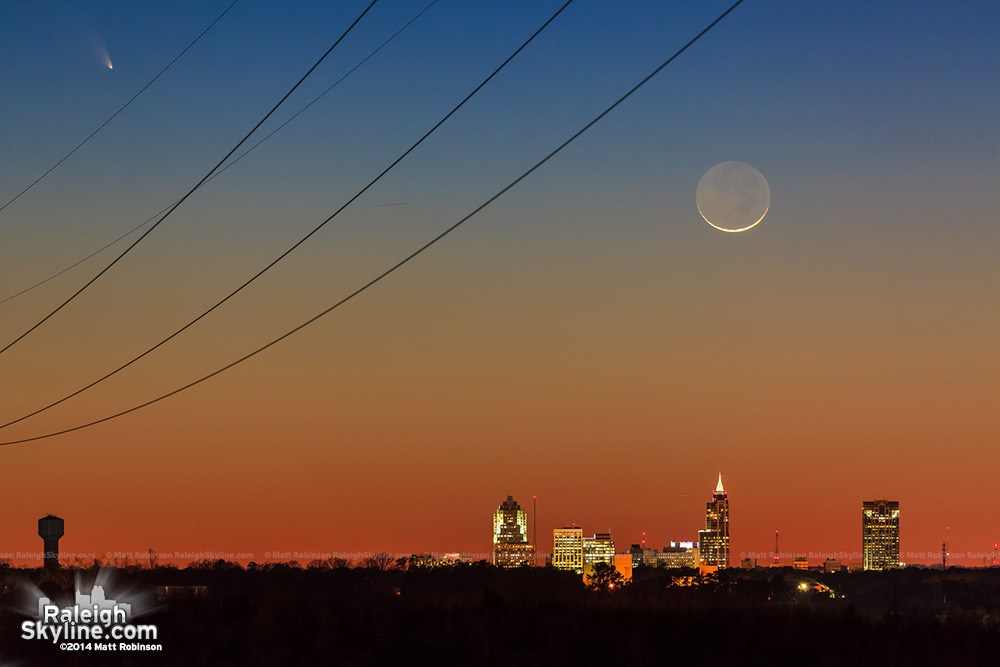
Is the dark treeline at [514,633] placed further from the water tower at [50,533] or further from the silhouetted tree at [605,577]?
the silhouetted tree at [605,577]

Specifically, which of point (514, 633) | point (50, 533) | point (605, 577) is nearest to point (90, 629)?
point (514, 633)

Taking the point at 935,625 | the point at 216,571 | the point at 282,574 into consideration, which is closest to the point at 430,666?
the point at 935,625

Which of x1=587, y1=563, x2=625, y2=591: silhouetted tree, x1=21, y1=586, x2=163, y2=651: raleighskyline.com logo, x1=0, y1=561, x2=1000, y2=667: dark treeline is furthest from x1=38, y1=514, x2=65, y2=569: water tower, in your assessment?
x1=587, y1=563, x2=625, y2=591: silhouetted tree

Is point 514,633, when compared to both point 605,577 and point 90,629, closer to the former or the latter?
point 90,629

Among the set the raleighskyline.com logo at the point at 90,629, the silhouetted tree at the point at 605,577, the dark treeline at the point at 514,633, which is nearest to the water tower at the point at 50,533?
the dark treeline at the point at 514,633

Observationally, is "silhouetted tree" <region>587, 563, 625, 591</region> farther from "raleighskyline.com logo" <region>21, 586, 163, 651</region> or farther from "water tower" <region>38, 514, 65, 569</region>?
"raleighskyline.com logo" <region>21, 586, 163, 651</region>

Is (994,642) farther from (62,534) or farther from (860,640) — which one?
(62,534)

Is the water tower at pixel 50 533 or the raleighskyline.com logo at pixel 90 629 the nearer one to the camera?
the raleighskyline.com logo at pixel 90 629

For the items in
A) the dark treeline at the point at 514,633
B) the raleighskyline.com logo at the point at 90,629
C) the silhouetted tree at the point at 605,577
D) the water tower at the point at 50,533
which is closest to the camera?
the raleighskyline.com logo at the point at 90,629

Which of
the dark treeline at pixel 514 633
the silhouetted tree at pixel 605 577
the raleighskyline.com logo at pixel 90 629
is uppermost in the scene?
the raleighskyline.com logo at pixel 90 629
